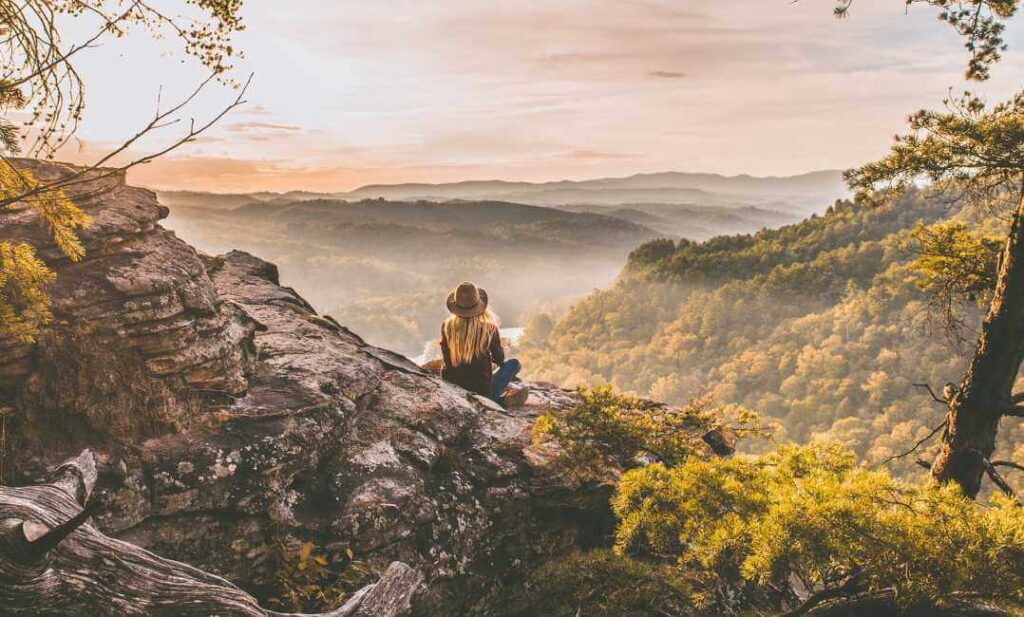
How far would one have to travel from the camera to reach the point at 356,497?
5.36 metres

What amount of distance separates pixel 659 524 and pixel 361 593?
8.20 ft

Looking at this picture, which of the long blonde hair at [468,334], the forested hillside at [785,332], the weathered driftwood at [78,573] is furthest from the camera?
the forested hillside at [785,332]

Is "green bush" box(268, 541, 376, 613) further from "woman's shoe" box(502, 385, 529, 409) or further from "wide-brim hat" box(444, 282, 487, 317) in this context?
"woman's shoe" box(502, 385, 529, 409)

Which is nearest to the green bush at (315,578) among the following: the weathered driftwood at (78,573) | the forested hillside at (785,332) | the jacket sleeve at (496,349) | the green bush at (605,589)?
the weathered driftwood at (78,573)

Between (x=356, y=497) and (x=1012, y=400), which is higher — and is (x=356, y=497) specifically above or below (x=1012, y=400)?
below

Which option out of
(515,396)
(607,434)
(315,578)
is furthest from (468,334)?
(315,578)

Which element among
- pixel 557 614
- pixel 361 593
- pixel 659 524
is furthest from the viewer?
pixel 557 614

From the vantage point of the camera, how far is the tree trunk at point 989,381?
5469 millimetres

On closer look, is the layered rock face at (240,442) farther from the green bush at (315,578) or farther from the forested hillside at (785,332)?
the forested hillside at (785,332)

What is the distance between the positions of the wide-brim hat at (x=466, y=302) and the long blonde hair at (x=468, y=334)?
9 centimetres

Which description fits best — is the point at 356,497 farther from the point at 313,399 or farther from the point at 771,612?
the point at 771,612

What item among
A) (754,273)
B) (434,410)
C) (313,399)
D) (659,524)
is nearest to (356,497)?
(313,399)

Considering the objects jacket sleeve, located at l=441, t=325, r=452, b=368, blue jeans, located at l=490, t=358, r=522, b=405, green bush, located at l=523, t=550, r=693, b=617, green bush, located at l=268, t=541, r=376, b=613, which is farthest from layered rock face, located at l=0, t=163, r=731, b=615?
blue jeans, located at l=490, t=358, r=522, b=405

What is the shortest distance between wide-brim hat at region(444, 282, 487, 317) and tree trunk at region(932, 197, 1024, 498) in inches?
213
